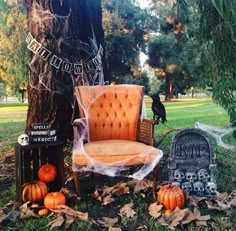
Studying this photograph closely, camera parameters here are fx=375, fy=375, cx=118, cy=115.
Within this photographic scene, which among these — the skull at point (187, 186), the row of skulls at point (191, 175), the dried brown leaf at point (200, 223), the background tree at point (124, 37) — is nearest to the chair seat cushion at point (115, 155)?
the row of skulls at point (191, 175)

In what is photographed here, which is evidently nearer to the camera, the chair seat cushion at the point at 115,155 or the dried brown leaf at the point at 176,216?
the dried brown leaf at the point at 176,216

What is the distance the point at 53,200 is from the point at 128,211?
2.03ft

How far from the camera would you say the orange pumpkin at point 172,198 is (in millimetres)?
3006

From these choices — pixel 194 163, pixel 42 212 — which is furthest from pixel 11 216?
pixel 194 163

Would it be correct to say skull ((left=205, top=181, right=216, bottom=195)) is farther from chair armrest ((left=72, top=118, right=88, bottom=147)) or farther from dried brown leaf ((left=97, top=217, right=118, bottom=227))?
chair armrest ((left=72, top=118, right=88, bottom=147))

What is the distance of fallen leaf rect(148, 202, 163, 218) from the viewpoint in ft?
9.70

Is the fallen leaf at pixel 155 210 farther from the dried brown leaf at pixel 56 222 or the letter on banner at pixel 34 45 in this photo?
the letter on banner at pixel 34 45

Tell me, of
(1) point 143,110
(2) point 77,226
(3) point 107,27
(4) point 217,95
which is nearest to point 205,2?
(4) point 217,95

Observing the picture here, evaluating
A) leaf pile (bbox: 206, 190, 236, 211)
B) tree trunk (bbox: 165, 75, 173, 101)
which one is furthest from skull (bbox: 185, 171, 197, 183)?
tree trunk (bbox: 165, 75, 173, 101)

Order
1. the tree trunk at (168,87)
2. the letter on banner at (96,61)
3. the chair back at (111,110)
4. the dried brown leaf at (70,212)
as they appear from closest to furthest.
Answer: the dried brown leaf at (70,212)
the chair back at (111,110)
the letter on banner at (96,61)
the tree trunk at (168,87)

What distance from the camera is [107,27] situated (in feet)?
62.7

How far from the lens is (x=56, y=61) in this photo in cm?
474

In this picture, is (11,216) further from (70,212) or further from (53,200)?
(70,212)

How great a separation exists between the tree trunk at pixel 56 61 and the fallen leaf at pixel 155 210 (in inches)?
79.9
